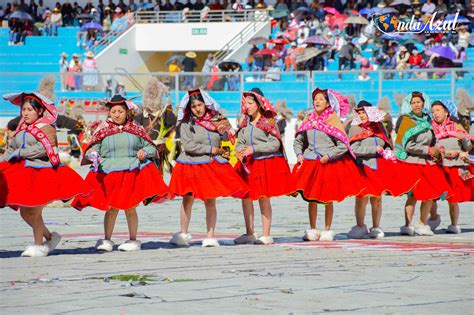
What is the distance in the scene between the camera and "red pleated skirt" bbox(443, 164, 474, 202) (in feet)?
53.4

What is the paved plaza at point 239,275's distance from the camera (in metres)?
9.11

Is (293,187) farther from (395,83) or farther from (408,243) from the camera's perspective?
(395,83)

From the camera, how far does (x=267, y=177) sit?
14.6 metres

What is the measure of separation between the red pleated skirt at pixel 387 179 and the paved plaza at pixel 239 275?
60 cm

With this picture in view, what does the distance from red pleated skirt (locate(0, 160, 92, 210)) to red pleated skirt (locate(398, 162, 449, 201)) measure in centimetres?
492

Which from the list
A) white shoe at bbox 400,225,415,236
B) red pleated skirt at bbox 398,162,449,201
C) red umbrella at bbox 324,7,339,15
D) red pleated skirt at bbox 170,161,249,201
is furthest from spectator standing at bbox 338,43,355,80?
red pleated skirt at bbox 170,161,249,201

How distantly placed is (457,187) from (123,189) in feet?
16.6

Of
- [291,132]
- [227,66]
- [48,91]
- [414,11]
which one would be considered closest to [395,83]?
[291,132]

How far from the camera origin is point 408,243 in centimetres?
1456

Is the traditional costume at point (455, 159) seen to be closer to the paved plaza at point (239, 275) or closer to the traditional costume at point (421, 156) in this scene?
the traditional costume at point (421, 156)

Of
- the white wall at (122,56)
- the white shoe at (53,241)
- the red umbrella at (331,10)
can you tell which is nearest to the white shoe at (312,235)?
the white shoe at (53,241)

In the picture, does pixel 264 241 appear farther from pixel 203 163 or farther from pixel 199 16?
pixel 199 16

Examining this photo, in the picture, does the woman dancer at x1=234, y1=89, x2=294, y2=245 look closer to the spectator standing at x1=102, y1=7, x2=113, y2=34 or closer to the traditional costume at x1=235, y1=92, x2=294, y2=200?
the traditional costume at x1=235, y1=92, x2=294, y2=200

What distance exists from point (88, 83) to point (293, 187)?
63.7ft
